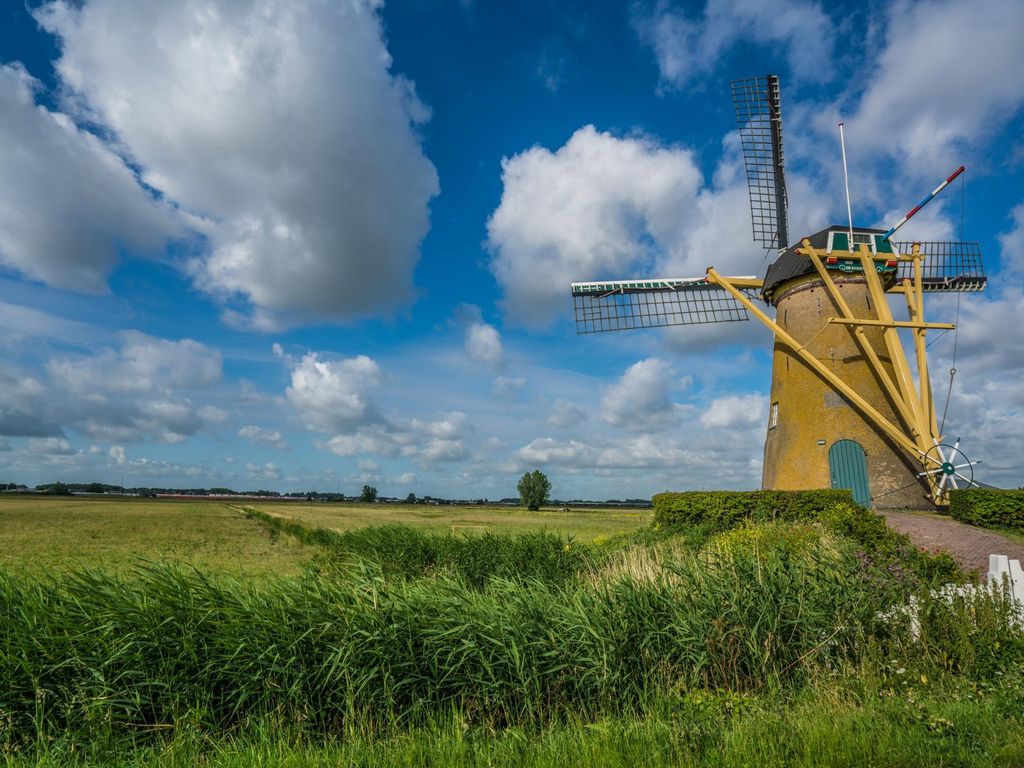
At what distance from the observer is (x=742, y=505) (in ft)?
59.8

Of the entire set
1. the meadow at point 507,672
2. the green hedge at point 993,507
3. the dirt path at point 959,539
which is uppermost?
the green hedge at point 993,507

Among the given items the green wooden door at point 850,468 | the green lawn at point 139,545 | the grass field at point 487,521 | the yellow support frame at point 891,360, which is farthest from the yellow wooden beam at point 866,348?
the green lawn at point 139,545

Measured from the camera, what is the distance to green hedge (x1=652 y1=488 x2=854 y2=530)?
17.1 metres

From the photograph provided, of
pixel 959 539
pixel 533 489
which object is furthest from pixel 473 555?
pixel 533 489

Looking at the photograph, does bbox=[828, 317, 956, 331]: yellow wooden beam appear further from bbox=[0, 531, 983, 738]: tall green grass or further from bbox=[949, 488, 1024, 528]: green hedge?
bbox=[0, 531, 983, 738]: tall green grass

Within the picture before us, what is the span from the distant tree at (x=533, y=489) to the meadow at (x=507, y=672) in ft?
310

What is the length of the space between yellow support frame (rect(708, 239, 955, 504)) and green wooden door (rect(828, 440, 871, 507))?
1.28 m

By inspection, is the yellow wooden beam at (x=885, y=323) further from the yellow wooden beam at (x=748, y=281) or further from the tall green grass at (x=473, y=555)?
the tall green grass at (x=473, y=555)

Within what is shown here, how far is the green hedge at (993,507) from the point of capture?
1767 centimetres

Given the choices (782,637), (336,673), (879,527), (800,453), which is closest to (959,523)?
(800,453)

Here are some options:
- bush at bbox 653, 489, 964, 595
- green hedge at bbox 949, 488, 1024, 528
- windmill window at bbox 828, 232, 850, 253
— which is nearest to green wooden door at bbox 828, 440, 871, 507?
green hedge at bbox 949, 488, 1024, 528

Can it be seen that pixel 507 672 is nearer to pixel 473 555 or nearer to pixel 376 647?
pixel 376 647

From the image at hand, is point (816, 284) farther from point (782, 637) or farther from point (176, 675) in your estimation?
point (176, 675)

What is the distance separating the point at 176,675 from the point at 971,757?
708cm
